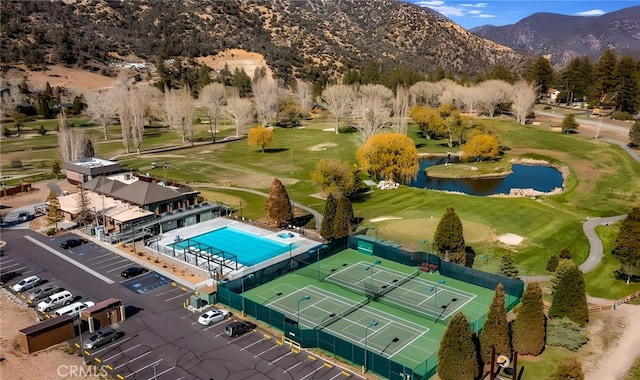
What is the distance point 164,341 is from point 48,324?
27.2ft

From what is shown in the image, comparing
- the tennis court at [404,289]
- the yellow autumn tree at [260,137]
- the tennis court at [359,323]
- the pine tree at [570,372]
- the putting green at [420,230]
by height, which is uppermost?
the yellow autumn tree at [260,137]

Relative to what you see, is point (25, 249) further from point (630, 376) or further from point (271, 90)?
point (271, 90)

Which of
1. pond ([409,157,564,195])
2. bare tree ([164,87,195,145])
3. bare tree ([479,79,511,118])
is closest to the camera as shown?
pond ([409,157,564,195])

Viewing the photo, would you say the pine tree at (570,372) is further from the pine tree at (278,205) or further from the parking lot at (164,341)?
the pine tree at (278,205)

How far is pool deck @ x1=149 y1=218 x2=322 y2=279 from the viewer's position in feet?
159

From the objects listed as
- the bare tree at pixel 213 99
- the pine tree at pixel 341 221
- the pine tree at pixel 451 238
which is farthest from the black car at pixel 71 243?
the bare tree at pixel 213 99

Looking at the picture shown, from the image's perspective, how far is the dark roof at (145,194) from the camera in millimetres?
60094

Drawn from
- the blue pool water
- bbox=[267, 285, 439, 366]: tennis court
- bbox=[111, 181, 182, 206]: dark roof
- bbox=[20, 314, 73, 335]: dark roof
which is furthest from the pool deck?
bbox=[20, 314, 73, 335]: dark roof

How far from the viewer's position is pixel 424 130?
123562mm

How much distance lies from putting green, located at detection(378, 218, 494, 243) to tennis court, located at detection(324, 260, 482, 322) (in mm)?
8513

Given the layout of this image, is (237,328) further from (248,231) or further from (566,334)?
(566,334)

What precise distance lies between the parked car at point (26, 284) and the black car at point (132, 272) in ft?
23.7

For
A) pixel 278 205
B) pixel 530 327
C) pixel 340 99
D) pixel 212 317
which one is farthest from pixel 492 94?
pixel 212 317

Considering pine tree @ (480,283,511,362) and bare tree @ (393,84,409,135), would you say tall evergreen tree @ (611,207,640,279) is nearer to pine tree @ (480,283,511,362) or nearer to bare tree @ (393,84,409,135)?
pine tree @ (480,283,511,362)
